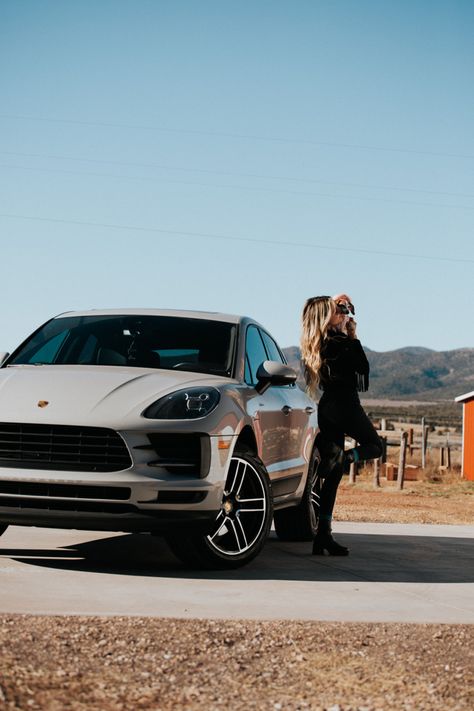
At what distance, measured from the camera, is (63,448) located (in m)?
6.36

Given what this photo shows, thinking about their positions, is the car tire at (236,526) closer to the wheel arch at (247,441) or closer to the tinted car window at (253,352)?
the wheel arch at (247,441)

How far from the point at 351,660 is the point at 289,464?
3.74 metres

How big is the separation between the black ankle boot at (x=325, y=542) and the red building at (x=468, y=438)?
3074 cm

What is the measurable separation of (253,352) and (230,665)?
12.8ft

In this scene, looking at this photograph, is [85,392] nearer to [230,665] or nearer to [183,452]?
[183,452]

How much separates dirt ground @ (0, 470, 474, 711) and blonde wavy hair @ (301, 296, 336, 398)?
2831 mm

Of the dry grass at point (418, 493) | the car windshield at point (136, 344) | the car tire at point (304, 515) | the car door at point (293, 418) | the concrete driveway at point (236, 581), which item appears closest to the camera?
the concrete driveway at point (236, 581)

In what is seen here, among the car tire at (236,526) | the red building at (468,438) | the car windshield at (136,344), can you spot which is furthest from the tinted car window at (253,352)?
the red building at (468,438)

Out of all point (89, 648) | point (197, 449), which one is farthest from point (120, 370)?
point (89, 648)

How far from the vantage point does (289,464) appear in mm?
8211

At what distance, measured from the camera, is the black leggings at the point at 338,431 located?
791cm

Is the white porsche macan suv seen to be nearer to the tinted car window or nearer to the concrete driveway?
the tinted car window

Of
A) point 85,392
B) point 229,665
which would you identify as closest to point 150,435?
point 85,392

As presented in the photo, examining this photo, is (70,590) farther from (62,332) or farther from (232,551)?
(62,332)
